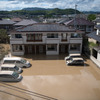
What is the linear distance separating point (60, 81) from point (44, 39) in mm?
10515

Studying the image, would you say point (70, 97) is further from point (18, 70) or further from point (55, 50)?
point (55, 50)

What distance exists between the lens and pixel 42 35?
23.7m

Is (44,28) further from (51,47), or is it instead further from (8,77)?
(8,77)

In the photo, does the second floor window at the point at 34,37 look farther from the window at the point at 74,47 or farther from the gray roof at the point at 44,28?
the window at the point at 74,47

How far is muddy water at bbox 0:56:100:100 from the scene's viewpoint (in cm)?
1270

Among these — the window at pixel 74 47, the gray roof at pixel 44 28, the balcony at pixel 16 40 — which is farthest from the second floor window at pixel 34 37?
the window at pixel 74 47

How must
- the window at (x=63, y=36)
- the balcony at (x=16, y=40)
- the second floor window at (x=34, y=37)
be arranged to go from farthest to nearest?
the window at (x=63, y=36) < the second floor window at (x=34, y=37) < the balcony at (x=16, y=40)

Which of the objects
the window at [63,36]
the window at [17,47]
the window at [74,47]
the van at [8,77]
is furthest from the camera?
the window at [74,47]

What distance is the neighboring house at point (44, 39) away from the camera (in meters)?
23.6

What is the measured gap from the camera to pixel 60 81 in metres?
15.4

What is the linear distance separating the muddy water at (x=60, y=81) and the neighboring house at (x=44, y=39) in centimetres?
400

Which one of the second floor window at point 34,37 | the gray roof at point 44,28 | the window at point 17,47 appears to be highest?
the gray roof at point 44,28

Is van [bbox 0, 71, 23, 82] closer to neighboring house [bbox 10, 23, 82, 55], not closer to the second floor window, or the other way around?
neighboring house [bbox 10, 23, 82, 55]

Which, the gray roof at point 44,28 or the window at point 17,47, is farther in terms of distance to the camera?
the window at point 17,47
